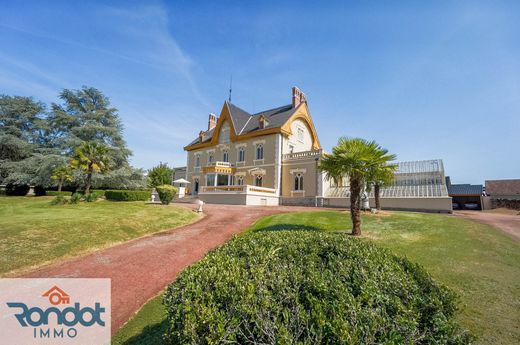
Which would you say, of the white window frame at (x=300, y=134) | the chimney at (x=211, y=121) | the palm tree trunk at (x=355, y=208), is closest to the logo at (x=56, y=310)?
the palm tree trunk at (x=355, y=208)

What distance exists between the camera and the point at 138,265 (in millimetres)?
8039

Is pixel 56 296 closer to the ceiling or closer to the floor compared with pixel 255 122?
closer to the floor

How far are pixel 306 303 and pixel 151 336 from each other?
3331 mm

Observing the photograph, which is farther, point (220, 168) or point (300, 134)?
point (300, 134)

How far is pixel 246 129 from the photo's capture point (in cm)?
3578

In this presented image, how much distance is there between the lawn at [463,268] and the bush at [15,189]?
40.9 m

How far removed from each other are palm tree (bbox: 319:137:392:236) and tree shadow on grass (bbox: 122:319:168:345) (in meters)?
8.04

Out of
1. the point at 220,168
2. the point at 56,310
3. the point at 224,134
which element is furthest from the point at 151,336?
the point at 224,134

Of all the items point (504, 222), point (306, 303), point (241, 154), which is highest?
point (241, 154)

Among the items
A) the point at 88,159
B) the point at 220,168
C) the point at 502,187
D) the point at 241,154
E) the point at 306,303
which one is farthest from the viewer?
the point at 502,187

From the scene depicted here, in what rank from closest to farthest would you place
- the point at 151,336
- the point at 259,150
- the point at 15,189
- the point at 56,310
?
the point at 151,336 < the point at 56,310 < the point at 259,150 < the point at 15,189

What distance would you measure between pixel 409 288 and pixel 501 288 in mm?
4782

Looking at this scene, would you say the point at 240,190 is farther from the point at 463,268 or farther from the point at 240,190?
the point at 463,268

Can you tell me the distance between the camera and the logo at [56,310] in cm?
444
